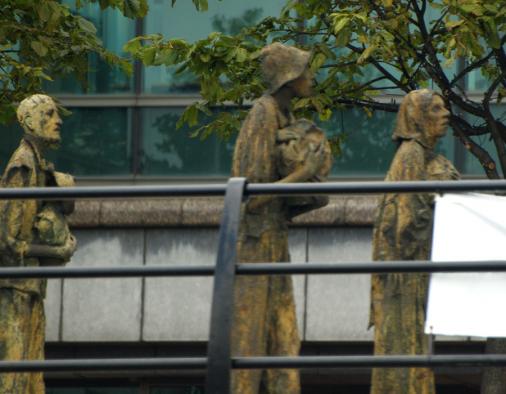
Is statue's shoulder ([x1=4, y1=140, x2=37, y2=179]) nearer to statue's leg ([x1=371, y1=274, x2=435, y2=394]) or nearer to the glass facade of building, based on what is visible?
statue's leg ([x1=371, y1=274, x2=435, y2=394])

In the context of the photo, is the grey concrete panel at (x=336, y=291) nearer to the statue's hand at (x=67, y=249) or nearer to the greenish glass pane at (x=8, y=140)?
the greenish glass pane at (x=8, y=140)

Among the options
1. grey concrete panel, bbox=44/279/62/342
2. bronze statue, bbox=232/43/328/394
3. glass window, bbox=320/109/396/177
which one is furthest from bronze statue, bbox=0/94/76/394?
glass window, bbox=320/109/396/177

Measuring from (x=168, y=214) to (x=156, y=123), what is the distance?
1.37 metres

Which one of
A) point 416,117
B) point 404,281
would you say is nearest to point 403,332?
point 404,281

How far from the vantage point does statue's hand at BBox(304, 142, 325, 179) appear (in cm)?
1220

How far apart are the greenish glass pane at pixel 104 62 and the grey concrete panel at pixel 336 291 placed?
266 centimetres

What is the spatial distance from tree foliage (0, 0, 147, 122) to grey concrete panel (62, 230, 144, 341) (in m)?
2.60

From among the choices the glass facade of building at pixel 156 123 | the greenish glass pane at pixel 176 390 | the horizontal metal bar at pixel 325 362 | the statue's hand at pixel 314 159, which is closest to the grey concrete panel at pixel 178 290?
the glass facade of building at pixel 156 123

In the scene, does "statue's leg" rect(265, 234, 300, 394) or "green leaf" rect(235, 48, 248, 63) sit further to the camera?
"green leaf" rect(235, 48, 248, 63)

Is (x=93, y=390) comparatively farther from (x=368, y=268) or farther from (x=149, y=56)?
(x=368, y=268)

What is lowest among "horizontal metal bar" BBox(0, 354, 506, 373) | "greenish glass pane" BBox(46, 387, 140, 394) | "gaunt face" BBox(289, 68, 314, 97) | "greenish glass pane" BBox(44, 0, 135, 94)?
"greenish glass pane" BBox(46, 387, 140, 394)

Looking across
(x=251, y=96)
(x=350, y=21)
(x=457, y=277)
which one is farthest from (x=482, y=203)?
(x=251, y=96)

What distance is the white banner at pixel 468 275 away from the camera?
971 cm

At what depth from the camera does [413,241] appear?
39.9ft
